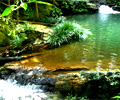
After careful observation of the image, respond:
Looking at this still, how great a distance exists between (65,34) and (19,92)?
15.7 ft

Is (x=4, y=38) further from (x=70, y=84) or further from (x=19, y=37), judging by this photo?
(x=70, y=84)

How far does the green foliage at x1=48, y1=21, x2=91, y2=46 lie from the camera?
821 centimetres

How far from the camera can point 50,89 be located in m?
4.75

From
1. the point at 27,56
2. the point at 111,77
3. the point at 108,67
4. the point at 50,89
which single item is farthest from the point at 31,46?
the point at 111,77

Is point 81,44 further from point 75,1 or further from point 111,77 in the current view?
point 75,1

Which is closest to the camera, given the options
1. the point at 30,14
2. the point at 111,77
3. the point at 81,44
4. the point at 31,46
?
the point at 111,77

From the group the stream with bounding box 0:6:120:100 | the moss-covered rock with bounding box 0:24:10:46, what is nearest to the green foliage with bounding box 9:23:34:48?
the moss-covered rock with bounding box 0:24:10:46

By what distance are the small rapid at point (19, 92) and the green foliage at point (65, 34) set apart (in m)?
3.44

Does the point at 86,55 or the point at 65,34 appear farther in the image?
the point at 65,34

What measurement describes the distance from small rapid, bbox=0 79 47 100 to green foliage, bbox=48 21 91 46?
344 centimetres

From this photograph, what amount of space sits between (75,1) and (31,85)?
17566mm

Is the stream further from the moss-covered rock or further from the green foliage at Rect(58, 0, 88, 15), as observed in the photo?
the green foliage at Rect(58, 0, 88, 15)

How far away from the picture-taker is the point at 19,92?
15.7 feet

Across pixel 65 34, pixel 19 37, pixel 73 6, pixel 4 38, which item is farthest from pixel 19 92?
pixel 73 6
